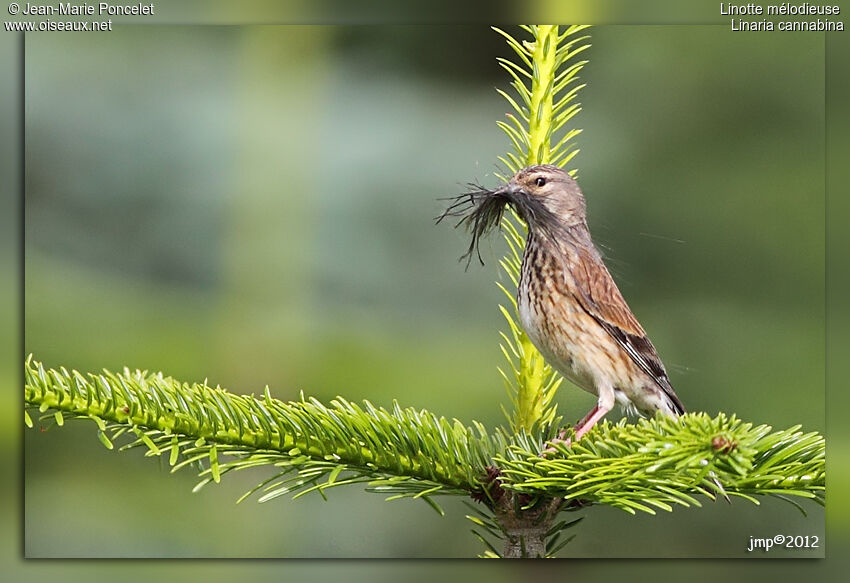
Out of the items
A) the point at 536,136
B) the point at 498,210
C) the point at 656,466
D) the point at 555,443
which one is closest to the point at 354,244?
the point at 498,210

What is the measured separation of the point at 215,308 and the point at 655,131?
1310 millimetres

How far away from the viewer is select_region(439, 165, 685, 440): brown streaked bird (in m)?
2.36

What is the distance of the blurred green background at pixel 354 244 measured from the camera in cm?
263

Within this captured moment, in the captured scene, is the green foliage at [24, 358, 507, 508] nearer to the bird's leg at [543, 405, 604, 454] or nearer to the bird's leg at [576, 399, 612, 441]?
the bird's leg at [543, 405, 604, 454]

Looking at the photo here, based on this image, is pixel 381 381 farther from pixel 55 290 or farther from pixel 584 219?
pixel 55 290

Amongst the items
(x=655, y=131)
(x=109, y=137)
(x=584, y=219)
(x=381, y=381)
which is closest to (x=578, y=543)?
(x=381, y=381)

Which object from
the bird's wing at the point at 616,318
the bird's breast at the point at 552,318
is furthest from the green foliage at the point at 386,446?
the bird's wing at the point at 616,318

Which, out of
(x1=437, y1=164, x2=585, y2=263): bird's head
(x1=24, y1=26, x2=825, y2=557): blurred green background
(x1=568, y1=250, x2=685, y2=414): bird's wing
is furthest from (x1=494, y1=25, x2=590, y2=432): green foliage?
(x1=24, y1=26, x2=825, y2=557): blurred green background

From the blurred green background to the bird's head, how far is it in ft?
0.51

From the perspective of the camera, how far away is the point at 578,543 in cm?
263

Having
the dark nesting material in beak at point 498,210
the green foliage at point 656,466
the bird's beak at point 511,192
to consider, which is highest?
the bird's beak at point 511,192

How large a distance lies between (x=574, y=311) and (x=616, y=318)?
0.11 metres

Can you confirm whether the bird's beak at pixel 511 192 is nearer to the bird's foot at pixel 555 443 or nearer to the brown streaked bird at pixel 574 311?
the brown streaked bird at pixel 574 311

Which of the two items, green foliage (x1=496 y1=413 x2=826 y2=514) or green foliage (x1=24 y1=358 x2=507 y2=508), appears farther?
green foliage (x1=24 y1=358 x2=507 y2=508)
